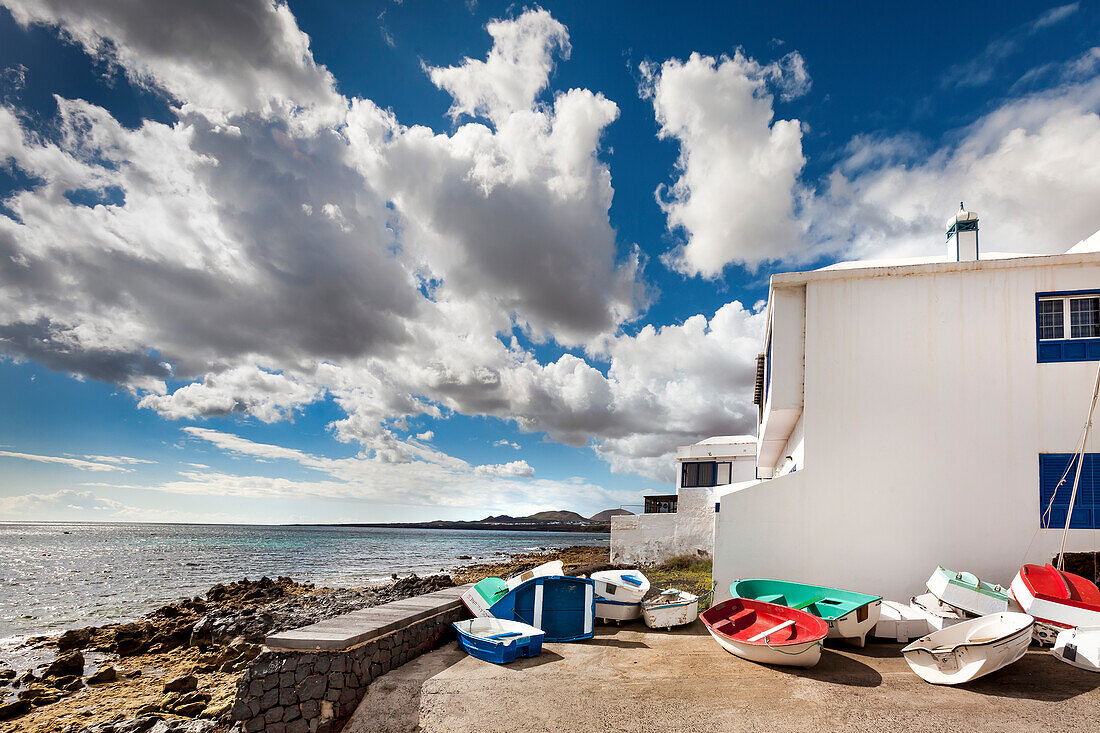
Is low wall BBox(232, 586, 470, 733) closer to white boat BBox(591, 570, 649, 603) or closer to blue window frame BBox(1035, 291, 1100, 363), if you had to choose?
white boat BBox(591, 570, 649, 603)

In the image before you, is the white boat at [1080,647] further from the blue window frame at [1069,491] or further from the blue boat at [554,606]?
the blue boat at [554,606]

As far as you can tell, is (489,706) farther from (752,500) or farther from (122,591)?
(122,591)

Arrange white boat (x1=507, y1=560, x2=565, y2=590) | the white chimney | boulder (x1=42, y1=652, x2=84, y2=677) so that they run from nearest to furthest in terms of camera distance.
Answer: white boat (x1=507, y1=560, x2=565, y2=590), boulder (x1=42, y1=652, x2=84, y2=677), the white chimney

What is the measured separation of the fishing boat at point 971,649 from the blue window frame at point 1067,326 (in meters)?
6.03

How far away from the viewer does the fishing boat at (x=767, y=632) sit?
7.75 meters

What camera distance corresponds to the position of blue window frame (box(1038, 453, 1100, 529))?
34.8 feet

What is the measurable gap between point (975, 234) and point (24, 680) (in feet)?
75.3

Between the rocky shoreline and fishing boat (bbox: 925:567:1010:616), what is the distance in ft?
31.5

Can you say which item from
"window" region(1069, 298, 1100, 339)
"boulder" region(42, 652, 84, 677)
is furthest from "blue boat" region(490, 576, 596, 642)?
"window" region(1069, 298, 1100, 339)

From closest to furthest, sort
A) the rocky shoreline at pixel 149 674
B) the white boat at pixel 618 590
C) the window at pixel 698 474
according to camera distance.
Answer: the rocky shoreline at pixel 149 674
the white boat at pixel 618 590
the window at pixel 698 474

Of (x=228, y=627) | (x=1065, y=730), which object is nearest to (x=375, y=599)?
(x=228, y=627)

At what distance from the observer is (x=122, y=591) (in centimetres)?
2733

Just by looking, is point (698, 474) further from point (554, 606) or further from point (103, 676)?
point (103, 676)

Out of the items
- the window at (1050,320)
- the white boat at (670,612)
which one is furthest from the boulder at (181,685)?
the window at (1050,320)
